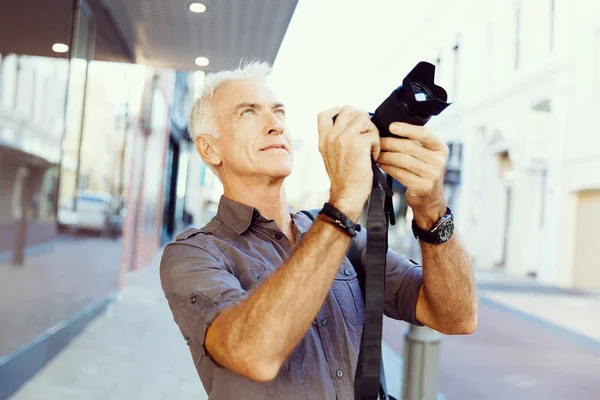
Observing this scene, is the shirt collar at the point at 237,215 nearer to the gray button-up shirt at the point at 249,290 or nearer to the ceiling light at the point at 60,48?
the gray button-up shirt at the point at 249,290

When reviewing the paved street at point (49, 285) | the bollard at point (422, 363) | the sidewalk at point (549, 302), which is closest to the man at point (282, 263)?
the bollard at point (422, 363)

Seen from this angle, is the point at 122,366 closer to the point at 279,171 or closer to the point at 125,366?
the point at 125,366

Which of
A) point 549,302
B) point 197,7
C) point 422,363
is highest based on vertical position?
point 197,7

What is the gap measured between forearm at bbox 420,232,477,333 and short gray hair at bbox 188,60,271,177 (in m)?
0.61

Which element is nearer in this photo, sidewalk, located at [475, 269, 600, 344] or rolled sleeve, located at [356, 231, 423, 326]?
rolled sleeve, located at [356, 231, 423, 326]

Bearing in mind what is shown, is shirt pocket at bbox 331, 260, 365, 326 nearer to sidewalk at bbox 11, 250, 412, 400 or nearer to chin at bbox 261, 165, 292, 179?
chin at bbox 261, 165, 292, 179

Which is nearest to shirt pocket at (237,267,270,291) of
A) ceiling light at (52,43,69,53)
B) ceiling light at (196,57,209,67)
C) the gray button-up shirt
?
the gray button-up shirt

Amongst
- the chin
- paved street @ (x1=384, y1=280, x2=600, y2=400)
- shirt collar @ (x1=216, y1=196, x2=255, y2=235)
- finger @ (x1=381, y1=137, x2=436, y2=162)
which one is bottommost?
paved street @ (x1=384, y1=280, x2=600, y2=400)

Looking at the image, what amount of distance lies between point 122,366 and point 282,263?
388 cm

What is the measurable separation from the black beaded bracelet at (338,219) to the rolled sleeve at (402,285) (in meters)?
0.43

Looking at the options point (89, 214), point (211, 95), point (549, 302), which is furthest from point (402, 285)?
point (549, 302)

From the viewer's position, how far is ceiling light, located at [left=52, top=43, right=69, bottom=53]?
398cm

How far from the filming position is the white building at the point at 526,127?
39.3 feet

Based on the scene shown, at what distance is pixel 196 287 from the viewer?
107cm
